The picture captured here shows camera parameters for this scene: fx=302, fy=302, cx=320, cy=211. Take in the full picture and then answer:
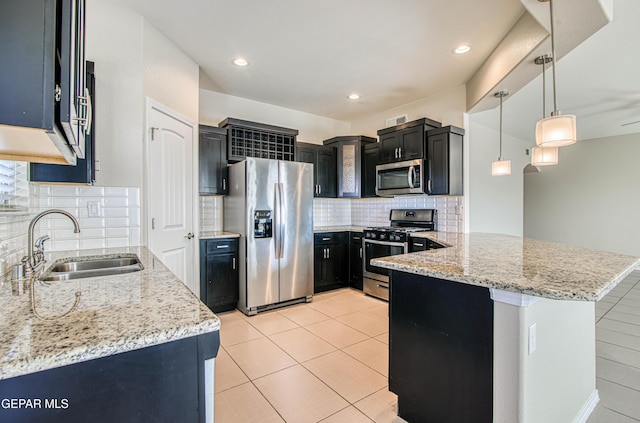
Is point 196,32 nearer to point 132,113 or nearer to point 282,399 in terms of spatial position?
point 132,113

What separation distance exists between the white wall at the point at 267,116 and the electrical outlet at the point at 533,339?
4043 mm

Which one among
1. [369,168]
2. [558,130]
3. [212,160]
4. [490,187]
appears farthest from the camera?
[369,168]

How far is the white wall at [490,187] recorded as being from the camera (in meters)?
4.07

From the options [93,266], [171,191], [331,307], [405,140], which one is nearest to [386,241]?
[331,307]

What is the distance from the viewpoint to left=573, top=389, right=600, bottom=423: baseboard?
174cm

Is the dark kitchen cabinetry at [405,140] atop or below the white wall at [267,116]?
below

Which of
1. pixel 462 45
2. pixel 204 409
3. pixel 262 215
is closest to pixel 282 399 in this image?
pixel 204 409

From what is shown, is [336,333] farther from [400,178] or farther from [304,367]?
[400,178]

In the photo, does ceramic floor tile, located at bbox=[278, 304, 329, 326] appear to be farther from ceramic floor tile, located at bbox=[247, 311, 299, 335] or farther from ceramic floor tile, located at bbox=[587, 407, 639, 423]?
ceramic floor tile, located at bbox=[587, 407, 639, 423]

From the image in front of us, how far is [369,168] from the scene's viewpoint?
186 inches

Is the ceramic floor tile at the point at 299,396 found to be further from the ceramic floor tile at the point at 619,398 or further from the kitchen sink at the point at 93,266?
the ceramic floor tile at the point at 619,398

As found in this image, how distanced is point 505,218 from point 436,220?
1453 millimetres

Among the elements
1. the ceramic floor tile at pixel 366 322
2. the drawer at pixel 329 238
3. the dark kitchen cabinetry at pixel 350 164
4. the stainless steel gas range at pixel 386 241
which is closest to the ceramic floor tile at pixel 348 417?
the ceramic floor tile at pixel 366 322

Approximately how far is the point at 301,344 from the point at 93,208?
205 centimetres
